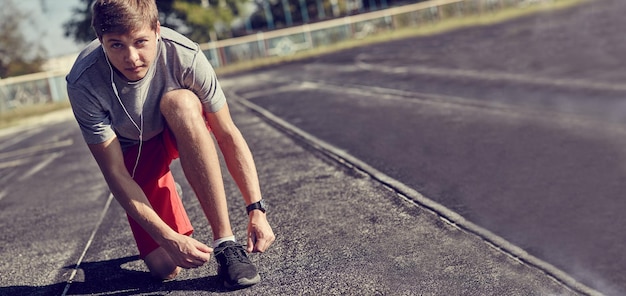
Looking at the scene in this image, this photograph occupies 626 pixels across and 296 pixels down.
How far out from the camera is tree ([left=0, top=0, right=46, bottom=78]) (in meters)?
49.8

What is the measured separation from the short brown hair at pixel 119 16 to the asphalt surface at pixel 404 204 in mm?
1275

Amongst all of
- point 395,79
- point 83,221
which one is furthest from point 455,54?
point 83,221

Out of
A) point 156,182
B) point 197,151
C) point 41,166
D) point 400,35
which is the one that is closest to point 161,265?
point 156,182

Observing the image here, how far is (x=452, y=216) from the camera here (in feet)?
13.9

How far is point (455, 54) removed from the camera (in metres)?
17.9

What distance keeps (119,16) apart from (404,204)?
7.34 feet

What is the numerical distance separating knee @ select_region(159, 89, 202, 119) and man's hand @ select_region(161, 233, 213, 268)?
0.57m

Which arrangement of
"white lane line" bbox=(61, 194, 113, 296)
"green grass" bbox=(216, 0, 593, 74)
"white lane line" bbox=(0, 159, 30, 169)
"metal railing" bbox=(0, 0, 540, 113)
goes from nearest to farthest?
"white lane line" bbox=(61, 194, 113, 296)
"white lane line" bbox=(0, 159, 30, 169)
"green grass" bbox=(216, 0, 593, 74)
"metal railing" bbox=(0, 0, 540, 113)

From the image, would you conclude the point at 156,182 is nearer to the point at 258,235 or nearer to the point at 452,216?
the point at 258,235

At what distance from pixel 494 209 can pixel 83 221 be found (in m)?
3.16

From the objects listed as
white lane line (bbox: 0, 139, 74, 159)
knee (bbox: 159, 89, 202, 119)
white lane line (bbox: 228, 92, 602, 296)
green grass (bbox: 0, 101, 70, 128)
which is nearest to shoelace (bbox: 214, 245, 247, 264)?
knee (bbox: 159, 89, 202, 119)

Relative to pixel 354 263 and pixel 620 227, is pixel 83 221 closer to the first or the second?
pixel 354 263

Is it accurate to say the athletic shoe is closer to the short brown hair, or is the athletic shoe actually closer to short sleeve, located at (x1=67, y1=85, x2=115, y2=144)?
short sleeve, located at (x1=67, y1=85, x2=115, y2=144)

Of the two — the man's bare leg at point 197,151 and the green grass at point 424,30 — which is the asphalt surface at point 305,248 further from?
the green grass at point 424,30
